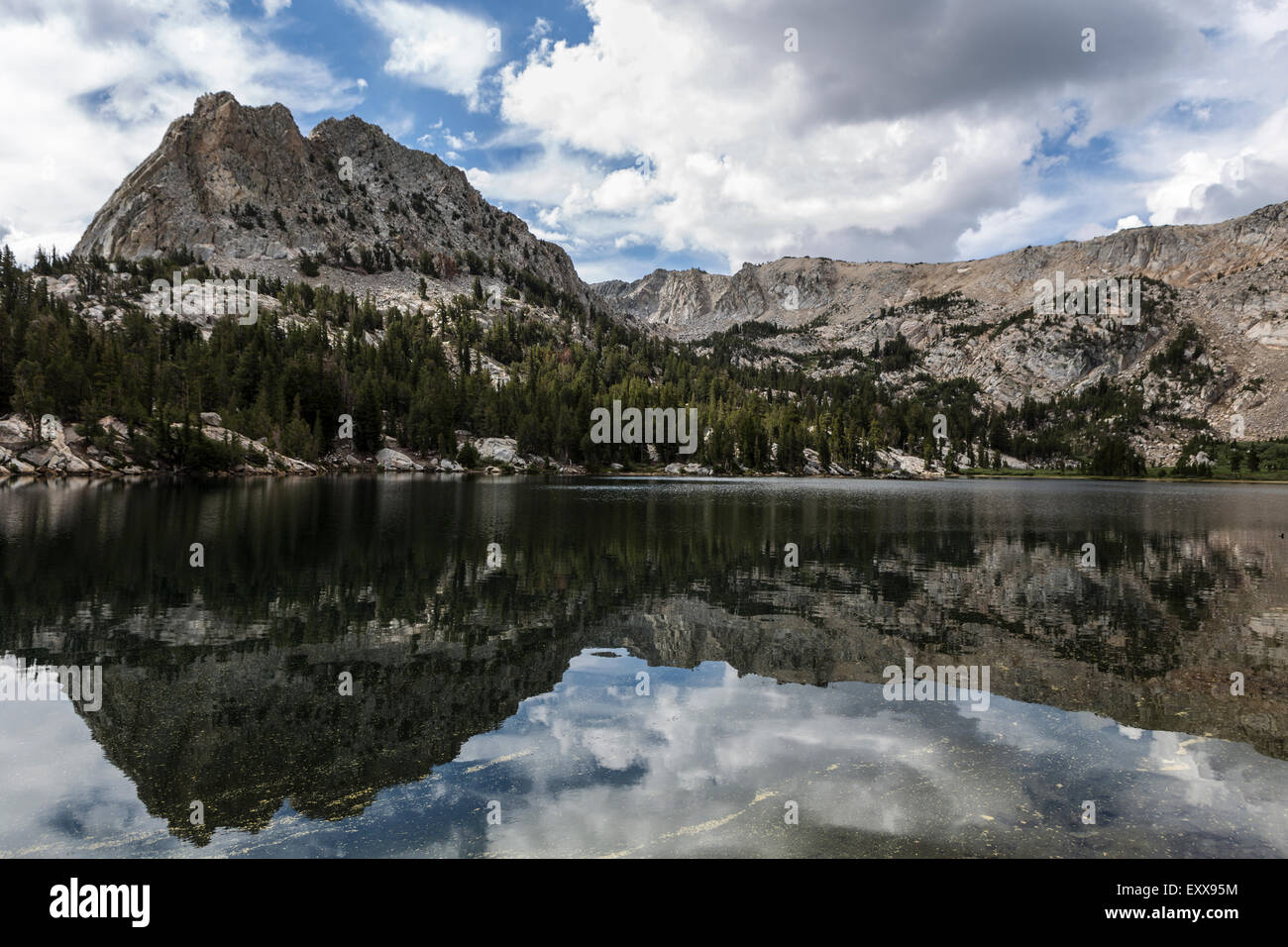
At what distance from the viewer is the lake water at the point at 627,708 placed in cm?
970

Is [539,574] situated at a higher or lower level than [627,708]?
higher

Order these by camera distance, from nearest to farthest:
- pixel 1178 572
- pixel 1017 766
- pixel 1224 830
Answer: pixel 1224 830
pixel 1017 766
pixel 1178 572

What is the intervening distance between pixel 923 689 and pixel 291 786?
46.5 ft

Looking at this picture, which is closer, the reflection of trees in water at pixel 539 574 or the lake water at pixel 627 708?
the lake water at pixel 627 708

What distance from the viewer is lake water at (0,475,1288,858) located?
9695 millimetres

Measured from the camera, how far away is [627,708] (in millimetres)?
15109

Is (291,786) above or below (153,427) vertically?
below

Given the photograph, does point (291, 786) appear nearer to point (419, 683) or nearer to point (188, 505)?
point (419, 683)

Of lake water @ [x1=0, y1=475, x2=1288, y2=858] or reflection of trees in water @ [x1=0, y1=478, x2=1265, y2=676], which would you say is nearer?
lake water @ [x1=0, y1=475, x2=1288, y2=858]

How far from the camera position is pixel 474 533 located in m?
45.3

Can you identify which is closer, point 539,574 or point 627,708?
point 627,708

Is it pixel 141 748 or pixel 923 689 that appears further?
pixel 923 689
